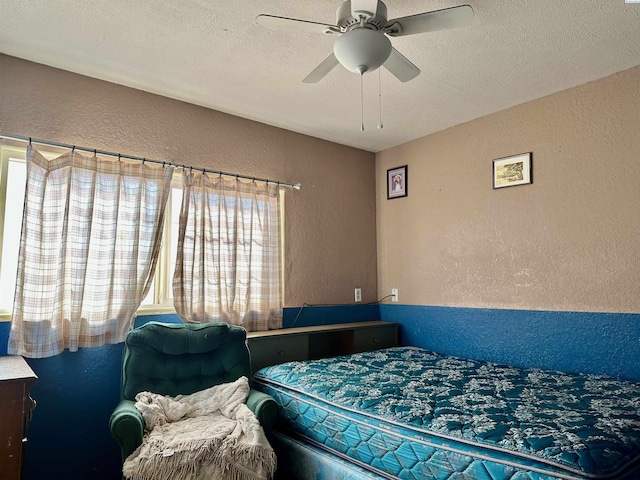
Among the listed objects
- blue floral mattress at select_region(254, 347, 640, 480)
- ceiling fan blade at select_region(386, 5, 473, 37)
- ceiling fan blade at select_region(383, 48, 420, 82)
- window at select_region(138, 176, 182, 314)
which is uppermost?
ceiling fan blade at select_region(386, 5, 473, 37)

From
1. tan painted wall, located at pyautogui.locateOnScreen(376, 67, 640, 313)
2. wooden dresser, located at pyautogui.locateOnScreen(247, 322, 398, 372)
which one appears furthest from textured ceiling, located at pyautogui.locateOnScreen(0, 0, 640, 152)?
wooden dresser, located at pyautogui.locateOnScreen(247, 322, 398, 372)

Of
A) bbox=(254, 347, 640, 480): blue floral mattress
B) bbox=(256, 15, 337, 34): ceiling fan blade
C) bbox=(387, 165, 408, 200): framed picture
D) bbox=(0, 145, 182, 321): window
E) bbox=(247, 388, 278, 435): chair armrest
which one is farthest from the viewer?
bbox=(387, 165, 408, 200): framed picture

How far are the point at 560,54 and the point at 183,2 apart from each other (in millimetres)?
2050

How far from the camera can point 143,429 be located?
6.82ft

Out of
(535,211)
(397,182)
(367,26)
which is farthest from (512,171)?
(367,26)

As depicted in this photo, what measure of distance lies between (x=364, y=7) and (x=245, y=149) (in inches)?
73.9

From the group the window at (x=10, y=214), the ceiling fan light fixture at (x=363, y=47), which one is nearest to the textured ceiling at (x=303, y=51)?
the ceiling fan light fixture at (x=363, y=47)

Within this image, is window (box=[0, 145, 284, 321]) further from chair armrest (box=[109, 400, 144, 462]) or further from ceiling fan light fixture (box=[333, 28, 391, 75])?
ceiling fan light fixture (box=[333, 28, 391, 75])

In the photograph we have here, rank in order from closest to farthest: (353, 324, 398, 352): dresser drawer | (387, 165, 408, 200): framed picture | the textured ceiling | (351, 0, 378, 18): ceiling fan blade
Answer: (351, 0, 378, 18): ceiling fan blade < the textured ceiling < (353, 324, 398, 352): dresser drawer < (387, 165, 408, 200): framed picture

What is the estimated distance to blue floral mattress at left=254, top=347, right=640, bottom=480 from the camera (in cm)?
145

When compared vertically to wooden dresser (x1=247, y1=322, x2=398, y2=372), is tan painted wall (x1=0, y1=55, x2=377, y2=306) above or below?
above

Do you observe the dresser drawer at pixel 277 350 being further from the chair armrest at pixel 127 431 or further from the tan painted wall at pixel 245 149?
the chair armrest at pixel 127 431

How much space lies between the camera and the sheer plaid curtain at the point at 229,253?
120 inches

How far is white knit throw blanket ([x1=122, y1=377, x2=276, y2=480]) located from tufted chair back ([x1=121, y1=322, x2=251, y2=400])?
14 centimetres
